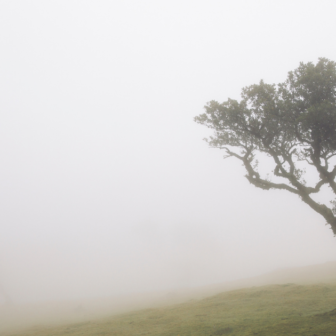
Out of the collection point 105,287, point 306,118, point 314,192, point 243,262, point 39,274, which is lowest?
point 243,262

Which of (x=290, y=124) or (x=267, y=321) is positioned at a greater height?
(x=290, y=124)

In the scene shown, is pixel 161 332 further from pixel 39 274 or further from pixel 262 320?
pixel 39 274

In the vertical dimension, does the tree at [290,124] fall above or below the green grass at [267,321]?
above

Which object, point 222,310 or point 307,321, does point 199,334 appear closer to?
point 307,321

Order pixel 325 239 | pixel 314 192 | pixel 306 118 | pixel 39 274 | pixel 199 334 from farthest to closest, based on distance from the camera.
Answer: pixel 325 239 < pixel 39 274 < pixel 314 192 < pixel 306 118 < pixel 199 334

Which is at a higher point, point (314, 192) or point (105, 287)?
point (314, 192)

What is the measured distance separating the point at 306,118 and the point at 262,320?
41.6 ft

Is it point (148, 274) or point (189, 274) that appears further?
point (148, 274)

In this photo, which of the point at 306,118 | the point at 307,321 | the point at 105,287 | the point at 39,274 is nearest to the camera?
the point at 307,321

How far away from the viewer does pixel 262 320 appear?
12.7m

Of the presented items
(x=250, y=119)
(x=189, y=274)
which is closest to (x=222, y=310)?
(x=250, y=119)

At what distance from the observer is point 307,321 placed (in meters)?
11.1

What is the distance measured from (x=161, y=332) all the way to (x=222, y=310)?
657 centimetres

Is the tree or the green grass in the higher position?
the tree
